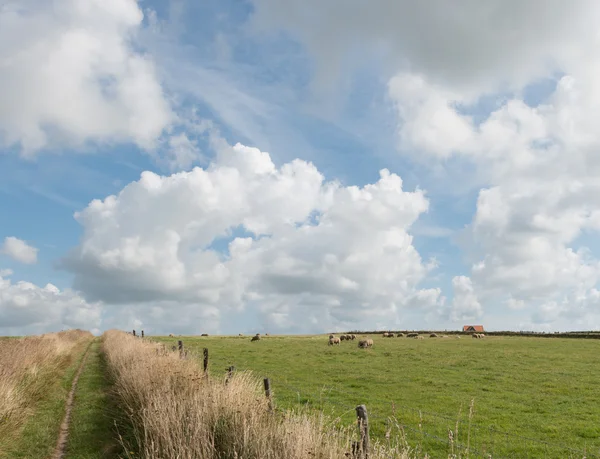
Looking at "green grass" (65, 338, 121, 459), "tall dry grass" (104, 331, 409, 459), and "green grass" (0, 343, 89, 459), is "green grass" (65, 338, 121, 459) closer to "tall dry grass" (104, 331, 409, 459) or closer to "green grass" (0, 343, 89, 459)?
"green grass" (0, 343, 89, 459)

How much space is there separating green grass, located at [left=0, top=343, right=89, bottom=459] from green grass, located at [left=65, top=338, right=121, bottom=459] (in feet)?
1.55

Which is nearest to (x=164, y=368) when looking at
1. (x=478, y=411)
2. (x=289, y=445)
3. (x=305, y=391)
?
(x=289, y=445)

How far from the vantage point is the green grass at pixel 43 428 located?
12.1m

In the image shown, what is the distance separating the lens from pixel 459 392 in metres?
22.8

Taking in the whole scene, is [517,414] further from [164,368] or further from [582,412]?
[164,368]

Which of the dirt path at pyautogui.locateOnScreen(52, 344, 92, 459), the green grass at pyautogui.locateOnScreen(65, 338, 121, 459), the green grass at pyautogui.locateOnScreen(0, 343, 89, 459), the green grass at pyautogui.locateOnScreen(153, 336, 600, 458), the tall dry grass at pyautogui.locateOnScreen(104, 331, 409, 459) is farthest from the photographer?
the green grass at pyautogui.locateOnScreen(153, 336, 600, 458)

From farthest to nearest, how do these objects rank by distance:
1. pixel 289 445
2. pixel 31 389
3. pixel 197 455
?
pixel 31 389, pixel 197 455, pixel 289 445

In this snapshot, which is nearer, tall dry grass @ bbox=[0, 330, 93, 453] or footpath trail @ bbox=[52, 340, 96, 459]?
footpath trail @ bbox=[52, 340, 96, 459]

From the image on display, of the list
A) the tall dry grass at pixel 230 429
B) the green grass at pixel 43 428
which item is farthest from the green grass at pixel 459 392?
the green grass at pixel 43 428

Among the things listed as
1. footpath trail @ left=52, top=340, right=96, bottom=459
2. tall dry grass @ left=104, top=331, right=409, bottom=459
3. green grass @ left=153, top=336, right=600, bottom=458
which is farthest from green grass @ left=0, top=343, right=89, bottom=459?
green grass @ left=153, top=336, right=600, bottom=458

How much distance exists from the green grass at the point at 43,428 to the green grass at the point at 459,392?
7198mm

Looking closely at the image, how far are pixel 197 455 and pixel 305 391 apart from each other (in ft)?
47.1

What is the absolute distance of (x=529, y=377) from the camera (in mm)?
27719

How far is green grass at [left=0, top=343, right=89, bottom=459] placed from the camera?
12.1 m
